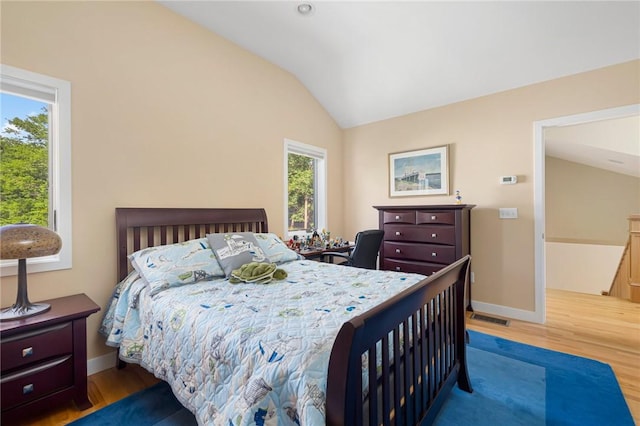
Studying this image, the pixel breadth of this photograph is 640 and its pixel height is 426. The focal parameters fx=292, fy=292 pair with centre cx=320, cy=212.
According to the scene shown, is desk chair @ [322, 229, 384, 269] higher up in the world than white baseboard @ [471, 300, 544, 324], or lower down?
higher up

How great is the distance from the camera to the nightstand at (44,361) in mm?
1569

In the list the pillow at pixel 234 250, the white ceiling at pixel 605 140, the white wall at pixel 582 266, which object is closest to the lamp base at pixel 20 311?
the pillow at pixel 234 250

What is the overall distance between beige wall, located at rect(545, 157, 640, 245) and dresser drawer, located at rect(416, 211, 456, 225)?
425 cm

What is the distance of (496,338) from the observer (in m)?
2.77

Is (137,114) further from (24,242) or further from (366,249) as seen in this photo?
(366,249)

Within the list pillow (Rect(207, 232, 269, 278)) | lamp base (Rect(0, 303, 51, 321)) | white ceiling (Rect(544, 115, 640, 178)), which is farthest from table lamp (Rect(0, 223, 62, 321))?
white ceiling (Rect(544, 115, 640, 178))

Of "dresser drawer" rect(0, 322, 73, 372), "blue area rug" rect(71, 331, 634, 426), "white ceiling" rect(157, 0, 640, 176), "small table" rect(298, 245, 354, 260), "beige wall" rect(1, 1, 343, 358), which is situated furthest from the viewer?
"small table" rect(298, 245, 354, 260)

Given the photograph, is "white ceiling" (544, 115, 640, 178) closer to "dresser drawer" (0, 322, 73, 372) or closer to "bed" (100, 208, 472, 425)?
"bed" (100, 208, 472, 425)

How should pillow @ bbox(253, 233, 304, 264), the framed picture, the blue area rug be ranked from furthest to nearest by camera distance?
the framed picture, pillow @ bbox(253, 233, 304, 264), the blue area rug

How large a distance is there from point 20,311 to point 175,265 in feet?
2.71

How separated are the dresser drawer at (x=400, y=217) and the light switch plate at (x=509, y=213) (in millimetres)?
971

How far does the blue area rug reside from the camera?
1.70 m

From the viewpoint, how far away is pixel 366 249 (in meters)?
3.14

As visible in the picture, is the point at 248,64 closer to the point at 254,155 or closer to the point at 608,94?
the point at 254,155
